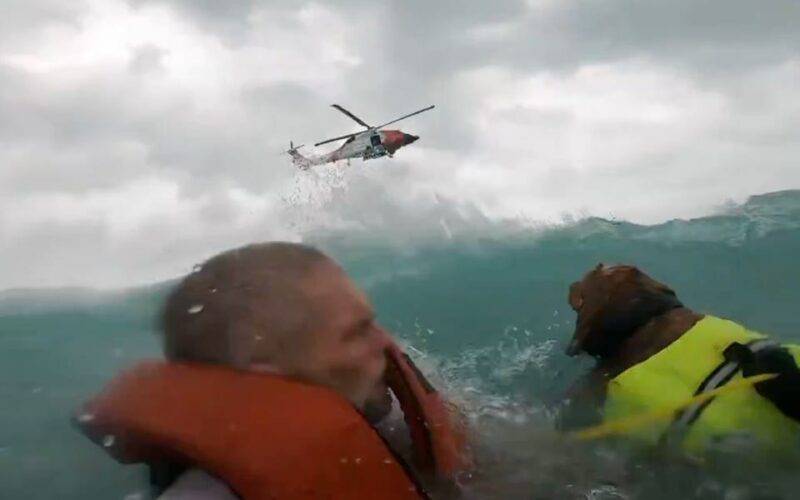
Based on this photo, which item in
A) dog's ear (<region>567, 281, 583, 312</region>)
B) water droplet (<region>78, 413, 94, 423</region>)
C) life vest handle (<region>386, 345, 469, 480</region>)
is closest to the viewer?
water droplet (<region>78, 413, 94, 423</region>)

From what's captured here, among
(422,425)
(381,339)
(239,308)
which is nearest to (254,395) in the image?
(239,308)

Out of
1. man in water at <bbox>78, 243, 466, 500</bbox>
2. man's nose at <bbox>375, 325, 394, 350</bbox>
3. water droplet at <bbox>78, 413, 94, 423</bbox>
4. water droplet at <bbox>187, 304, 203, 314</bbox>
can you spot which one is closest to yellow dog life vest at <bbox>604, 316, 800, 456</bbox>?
man's nose at <bbox>375, 325, 394, 350</bbox>

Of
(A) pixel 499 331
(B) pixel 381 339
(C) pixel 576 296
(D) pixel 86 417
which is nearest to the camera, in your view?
(D) pixel 86 417

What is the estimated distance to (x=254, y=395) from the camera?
6.43 feet

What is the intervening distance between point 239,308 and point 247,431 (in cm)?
28

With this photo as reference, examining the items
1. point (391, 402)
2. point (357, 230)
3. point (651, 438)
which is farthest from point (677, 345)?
point (357, 230)

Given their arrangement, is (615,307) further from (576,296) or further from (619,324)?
(576,296)

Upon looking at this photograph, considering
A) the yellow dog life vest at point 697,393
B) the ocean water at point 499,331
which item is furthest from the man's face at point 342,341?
the yellow dog life vest at point 697,393

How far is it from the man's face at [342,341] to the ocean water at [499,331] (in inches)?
17.0

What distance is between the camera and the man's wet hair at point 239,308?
1.98 meters

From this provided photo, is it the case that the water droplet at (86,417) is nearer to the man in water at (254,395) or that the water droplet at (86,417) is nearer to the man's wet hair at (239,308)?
the man in water at (254,395)

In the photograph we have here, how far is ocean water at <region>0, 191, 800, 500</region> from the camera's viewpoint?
298 centimetres

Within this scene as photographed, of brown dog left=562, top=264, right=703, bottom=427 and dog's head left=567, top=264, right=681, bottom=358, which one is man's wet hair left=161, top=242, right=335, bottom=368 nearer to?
brown dog left=562, top=264, right=703, bottom=427

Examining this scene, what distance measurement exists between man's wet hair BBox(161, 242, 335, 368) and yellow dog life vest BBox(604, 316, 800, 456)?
5.72ft
